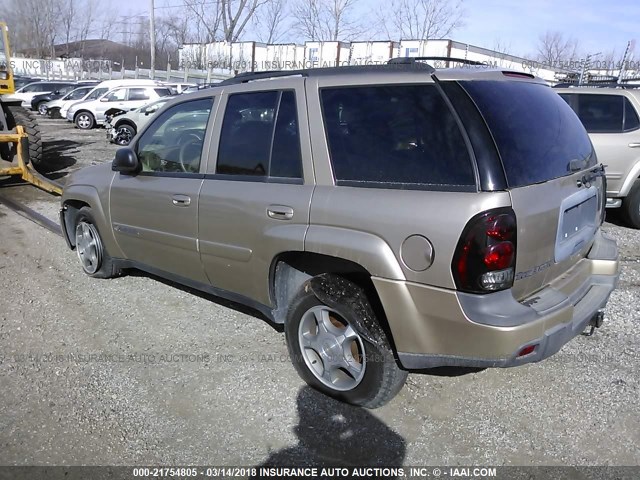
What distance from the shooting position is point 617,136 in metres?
6.92

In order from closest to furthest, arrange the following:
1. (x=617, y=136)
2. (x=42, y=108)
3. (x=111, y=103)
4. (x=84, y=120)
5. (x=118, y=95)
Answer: (x=617, y=136) → (x=118, y=95) → (x=111, y=103) → (x=84, y=120) → (x=42, y=108)

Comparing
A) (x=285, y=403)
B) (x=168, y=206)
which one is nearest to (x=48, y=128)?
(x=168, y=206)

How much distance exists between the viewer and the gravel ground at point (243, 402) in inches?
107

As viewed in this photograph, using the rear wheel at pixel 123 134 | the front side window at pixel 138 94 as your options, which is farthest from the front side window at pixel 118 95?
the rear wheel at pixel 123 134

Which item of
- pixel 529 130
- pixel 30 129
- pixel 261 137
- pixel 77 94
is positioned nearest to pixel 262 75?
pixel 261 137

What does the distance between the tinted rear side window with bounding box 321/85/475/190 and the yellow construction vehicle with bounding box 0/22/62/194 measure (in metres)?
7.27

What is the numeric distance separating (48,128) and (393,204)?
21.7m

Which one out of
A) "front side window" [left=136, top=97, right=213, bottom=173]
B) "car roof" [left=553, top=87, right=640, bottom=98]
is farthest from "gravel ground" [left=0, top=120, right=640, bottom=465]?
"car roof" [left=553, top=87, right=640, bottom=98]

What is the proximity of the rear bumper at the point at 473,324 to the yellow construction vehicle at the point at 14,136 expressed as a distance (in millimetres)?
7800

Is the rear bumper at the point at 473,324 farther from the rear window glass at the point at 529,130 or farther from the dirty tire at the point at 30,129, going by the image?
the dirty tire at the point at 30,129

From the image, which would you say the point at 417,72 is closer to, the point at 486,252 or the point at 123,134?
the point at 486,252

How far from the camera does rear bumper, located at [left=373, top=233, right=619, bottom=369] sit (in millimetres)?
2457

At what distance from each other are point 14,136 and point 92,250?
219 inches

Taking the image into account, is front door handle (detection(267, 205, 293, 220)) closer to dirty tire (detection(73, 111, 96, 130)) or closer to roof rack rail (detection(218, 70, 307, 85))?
roof rack rail (detection(218, 70, 307, 85))
